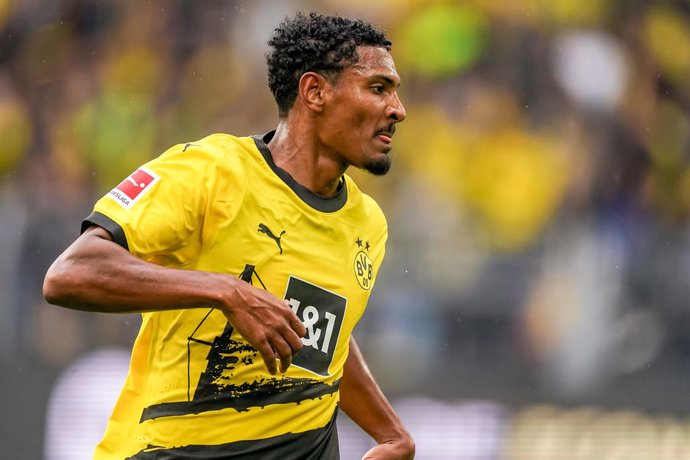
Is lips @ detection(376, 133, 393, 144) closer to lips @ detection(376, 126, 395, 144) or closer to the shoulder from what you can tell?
lips @ detection(376, 126, 395, 144)

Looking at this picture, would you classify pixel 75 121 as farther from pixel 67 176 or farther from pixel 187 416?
pixel 187 416

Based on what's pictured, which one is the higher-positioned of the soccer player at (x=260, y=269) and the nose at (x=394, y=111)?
the nose at (x=394, y=111)

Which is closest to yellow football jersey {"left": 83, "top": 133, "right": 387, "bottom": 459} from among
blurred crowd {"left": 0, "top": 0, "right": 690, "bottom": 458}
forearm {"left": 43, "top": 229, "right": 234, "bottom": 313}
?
forearm {"left": 43, "top": 229, "right": 234, "bottom": 313}

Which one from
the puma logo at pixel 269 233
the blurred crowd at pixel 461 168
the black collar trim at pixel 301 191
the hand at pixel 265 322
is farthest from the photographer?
the blurred crowd at pixel 461 168

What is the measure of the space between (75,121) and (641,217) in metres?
3.17

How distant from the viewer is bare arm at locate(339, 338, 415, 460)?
3.12m

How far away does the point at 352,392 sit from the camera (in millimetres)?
3133

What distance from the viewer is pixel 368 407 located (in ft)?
10.3

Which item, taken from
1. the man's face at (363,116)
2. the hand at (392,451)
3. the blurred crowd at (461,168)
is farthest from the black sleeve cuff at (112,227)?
the blurred crowd at (461,168)

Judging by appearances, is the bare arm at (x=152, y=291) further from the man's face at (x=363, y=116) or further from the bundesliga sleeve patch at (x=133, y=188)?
the man's face at (x=363, y=116)

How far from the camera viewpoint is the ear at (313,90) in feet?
9.66

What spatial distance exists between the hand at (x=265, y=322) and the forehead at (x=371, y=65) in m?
0.93

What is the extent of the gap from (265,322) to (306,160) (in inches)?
31.2

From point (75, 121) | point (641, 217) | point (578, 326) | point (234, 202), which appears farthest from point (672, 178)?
point (234, 202)
